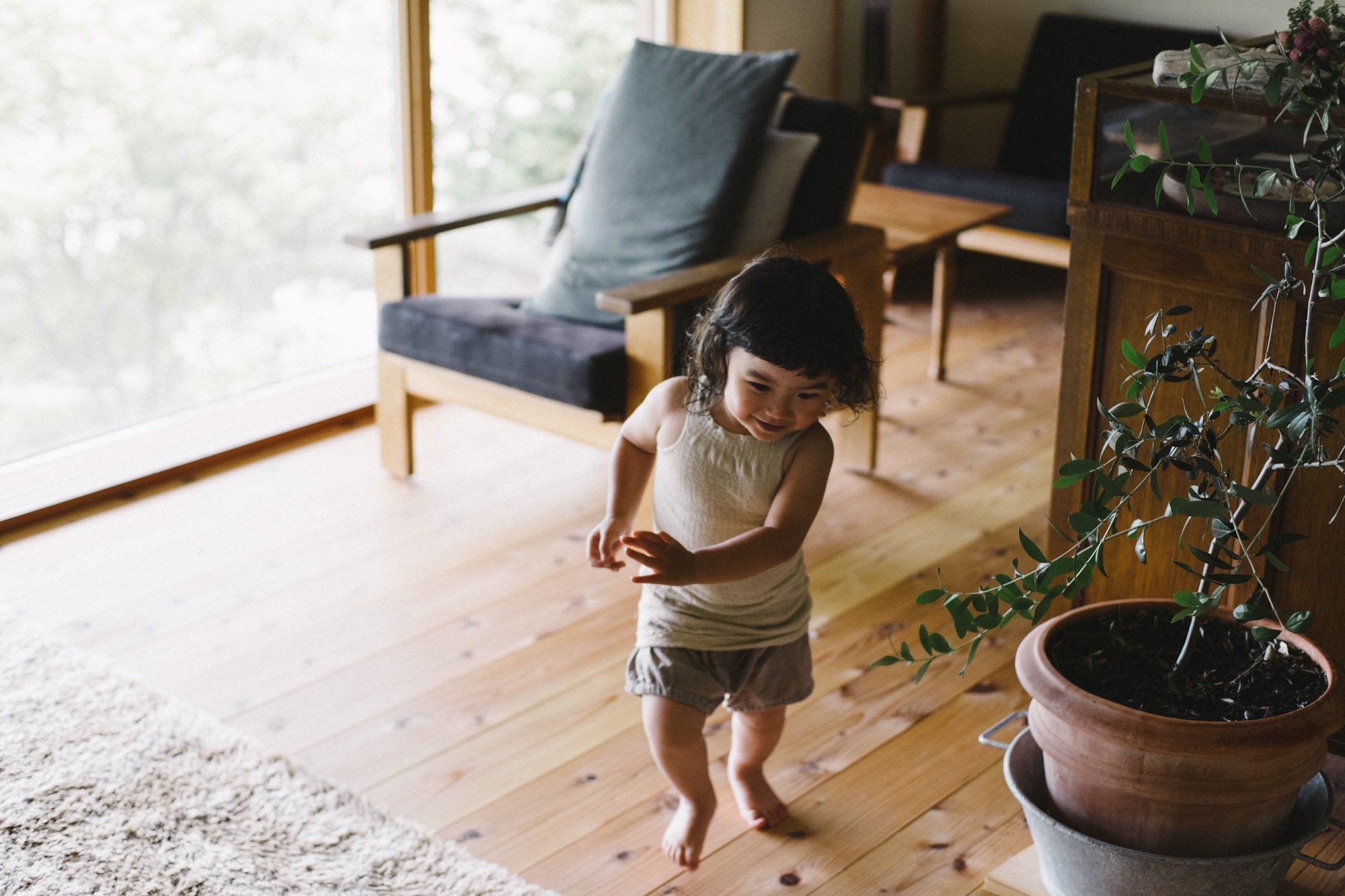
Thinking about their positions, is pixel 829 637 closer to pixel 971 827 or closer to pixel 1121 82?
pixel 971 827

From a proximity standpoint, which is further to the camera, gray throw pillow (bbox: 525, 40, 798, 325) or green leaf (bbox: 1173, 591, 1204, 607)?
gray throw pillow (bbox: 525, 40, 798, 325)

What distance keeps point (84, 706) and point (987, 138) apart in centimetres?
394

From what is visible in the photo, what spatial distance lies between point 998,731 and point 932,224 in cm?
175

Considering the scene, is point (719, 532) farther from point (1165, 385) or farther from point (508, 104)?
point (508, 104)

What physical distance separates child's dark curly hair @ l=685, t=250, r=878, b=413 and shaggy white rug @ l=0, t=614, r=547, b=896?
30.2 inches

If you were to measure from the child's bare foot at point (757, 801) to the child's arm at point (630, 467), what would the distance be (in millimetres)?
393

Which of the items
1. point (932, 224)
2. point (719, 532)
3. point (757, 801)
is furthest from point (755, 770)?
point (932, 224)

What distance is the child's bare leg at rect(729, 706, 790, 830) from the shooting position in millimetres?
2047

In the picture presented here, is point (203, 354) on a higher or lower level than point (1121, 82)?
lower

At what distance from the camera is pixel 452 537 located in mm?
3010

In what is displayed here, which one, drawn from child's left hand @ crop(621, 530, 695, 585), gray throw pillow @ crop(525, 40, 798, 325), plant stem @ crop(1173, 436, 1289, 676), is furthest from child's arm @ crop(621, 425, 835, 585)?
gray throw pillow @ crop(525, 40, 798, 325)

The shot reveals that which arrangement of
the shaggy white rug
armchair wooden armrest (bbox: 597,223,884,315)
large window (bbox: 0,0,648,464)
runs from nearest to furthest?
the shaggy white rug, armchair wooden armrest (bbox: 597,223,884,315), large window (bbox: 0,0,648,464)

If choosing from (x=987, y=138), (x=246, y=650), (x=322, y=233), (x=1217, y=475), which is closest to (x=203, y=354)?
(x=322, y=233)

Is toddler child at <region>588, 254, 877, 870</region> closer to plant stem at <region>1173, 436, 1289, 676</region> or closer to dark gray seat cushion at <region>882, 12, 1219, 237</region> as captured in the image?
plant stem at <region>1173, 436, 1289, 676</region>
